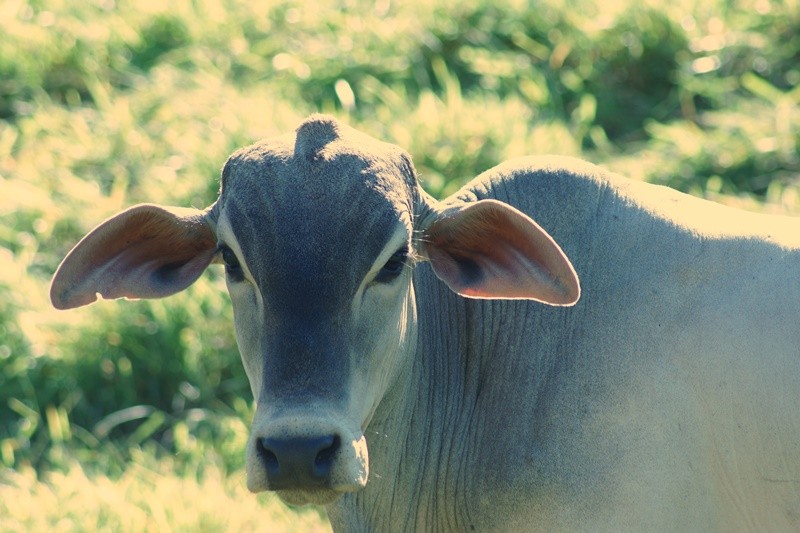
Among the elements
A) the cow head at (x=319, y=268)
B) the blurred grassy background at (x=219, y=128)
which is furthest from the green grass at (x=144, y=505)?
the cow head at (x=319, y=268)

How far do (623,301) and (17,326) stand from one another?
4.24 m

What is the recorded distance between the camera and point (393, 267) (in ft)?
12.5

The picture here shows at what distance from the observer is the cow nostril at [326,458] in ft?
11.5

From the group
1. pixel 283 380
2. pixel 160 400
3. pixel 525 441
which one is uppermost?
pixel 283 380

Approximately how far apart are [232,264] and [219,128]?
15.8 ft

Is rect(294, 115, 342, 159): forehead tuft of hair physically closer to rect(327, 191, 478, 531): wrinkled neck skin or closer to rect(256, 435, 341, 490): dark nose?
rect(327, 191, 478, 531): wrinkled neck skin

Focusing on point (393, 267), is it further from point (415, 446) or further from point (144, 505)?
point (144, 505)

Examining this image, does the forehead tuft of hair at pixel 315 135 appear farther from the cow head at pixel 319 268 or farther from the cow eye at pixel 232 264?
the cow eye at pixel 232 264

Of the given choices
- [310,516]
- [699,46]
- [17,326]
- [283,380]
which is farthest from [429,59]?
[283,380]

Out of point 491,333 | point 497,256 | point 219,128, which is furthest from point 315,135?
point 219,128

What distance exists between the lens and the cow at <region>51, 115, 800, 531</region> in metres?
3.65

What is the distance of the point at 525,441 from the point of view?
161 inches

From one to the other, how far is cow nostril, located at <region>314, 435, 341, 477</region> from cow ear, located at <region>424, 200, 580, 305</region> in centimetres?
76

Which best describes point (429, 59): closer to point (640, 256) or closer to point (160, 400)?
point (160, 400)
